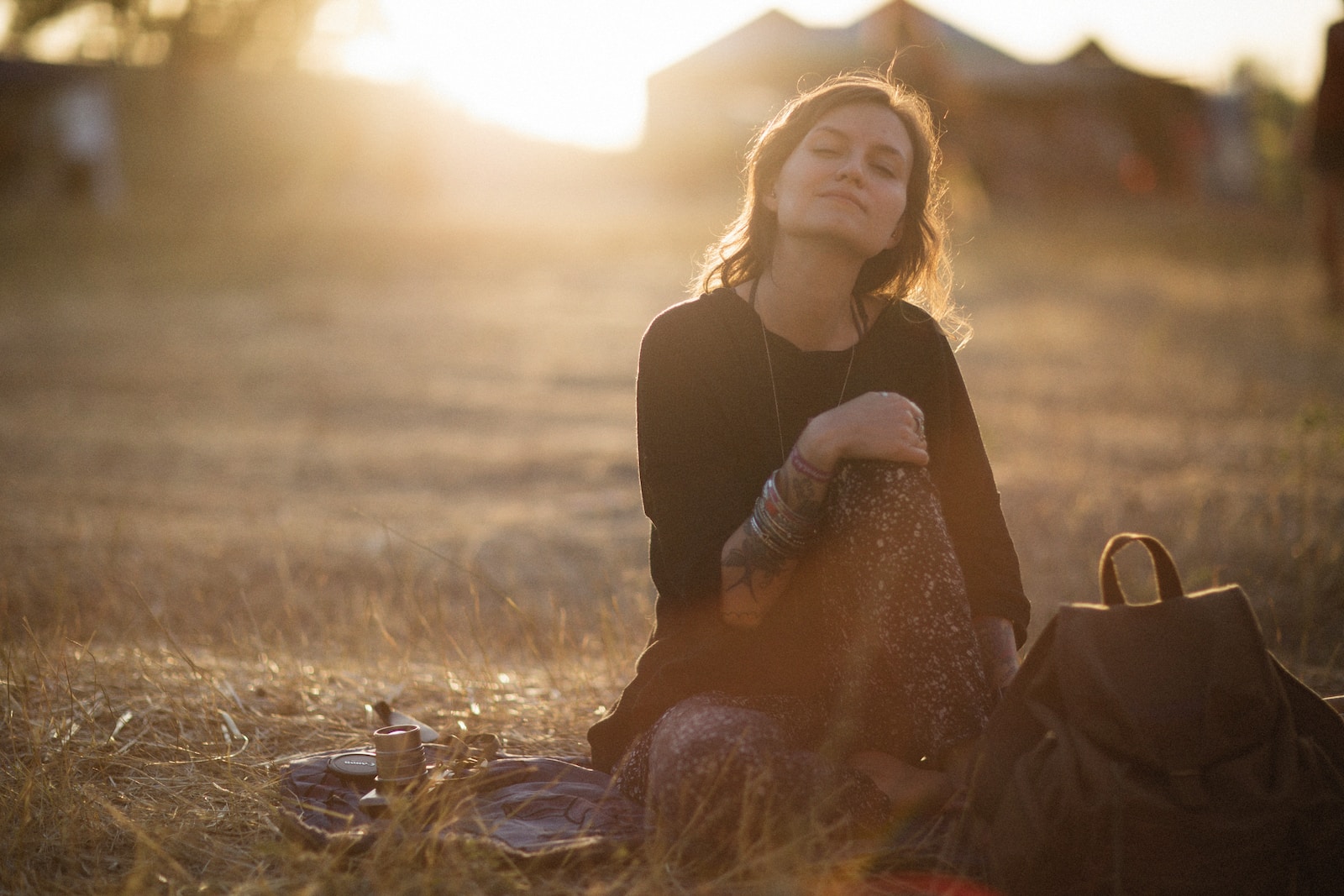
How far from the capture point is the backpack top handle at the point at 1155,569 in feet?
7.19

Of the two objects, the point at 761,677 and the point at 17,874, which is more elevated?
the point at 761,677

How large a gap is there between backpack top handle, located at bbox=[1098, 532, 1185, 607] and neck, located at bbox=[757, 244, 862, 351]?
0.83 metres

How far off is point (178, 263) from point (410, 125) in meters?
11.4

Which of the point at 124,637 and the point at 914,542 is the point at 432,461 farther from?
the point at 914,542

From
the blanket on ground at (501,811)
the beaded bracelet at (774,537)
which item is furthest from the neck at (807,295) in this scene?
the blanket on ground at (501,811)

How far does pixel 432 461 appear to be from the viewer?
8.76 meters

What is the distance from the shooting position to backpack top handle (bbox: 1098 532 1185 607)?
219 centimetres

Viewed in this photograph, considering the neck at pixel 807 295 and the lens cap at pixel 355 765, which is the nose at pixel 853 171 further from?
the lens cap at pixel 355 765

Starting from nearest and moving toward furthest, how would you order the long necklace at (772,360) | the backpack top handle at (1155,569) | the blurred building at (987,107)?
the backpack top handle at (1155,569)
the long necklace at (772,360)
the blurred building at (987,107)

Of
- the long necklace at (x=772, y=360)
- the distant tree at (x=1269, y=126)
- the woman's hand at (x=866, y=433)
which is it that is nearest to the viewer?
the woman's hand at (x=866, y=433)

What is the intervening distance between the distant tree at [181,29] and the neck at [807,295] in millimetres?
28845

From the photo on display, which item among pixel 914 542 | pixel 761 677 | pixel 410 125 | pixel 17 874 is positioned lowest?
pixel 17 874

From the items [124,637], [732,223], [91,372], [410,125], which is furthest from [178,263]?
[732,223]

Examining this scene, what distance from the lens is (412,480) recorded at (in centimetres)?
824
